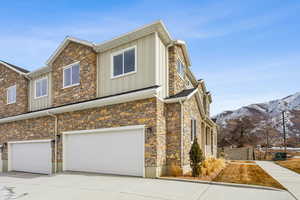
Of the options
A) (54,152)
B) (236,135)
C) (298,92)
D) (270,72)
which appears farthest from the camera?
(298,92)

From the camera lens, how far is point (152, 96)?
336 inches

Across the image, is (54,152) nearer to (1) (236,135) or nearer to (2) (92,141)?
(2) (92,141)

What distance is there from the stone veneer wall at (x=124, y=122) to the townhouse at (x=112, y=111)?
0.04 m

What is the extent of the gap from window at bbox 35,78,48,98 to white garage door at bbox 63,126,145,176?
439 cm

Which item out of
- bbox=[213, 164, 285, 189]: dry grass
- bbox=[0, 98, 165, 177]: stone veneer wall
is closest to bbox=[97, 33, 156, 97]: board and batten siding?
bbox=[0, 98, 165, 177]: stone veneer wall

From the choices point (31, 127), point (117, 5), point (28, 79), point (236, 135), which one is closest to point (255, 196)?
point (117, 5)

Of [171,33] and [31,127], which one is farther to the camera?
[31,127]

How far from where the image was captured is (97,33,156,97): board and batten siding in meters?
9.22

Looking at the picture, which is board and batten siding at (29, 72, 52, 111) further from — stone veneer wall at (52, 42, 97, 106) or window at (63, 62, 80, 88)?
window at (63, 62, 80, 88)

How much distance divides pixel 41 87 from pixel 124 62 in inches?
295

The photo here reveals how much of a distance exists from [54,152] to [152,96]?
Result: 7112 mm

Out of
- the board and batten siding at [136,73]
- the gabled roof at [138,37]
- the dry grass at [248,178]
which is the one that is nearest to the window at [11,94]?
the gabled roof at [138,37]

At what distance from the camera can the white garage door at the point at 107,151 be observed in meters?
8.80

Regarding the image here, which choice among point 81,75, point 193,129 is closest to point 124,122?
point 193,129
